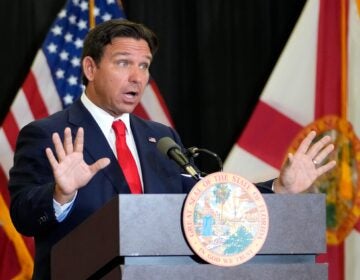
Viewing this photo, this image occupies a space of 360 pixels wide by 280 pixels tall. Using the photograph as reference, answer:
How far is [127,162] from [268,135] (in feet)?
7.66

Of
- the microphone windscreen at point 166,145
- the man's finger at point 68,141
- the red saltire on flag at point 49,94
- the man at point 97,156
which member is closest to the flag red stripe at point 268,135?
the red saltire on flag at point 49,94

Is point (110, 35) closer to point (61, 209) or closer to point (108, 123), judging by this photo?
point (108, 123)

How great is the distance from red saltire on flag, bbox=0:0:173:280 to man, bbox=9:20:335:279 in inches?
74.5

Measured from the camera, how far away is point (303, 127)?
236 inches

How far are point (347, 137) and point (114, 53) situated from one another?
7.64 feet

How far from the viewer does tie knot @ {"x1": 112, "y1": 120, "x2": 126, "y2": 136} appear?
386 centimetres

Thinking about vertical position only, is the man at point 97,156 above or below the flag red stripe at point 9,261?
above

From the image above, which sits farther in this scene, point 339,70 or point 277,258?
point 339,70

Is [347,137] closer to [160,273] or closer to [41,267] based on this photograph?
[41,267]

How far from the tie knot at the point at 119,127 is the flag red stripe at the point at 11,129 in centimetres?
205

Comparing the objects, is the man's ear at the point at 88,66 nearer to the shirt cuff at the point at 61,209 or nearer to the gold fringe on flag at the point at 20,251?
the shirt cuff at the point at 61,209

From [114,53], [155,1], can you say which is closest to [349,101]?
[155,1]

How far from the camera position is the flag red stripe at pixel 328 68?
6000 mm

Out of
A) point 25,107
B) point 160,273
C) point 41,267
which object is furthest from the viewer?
point 25,107
